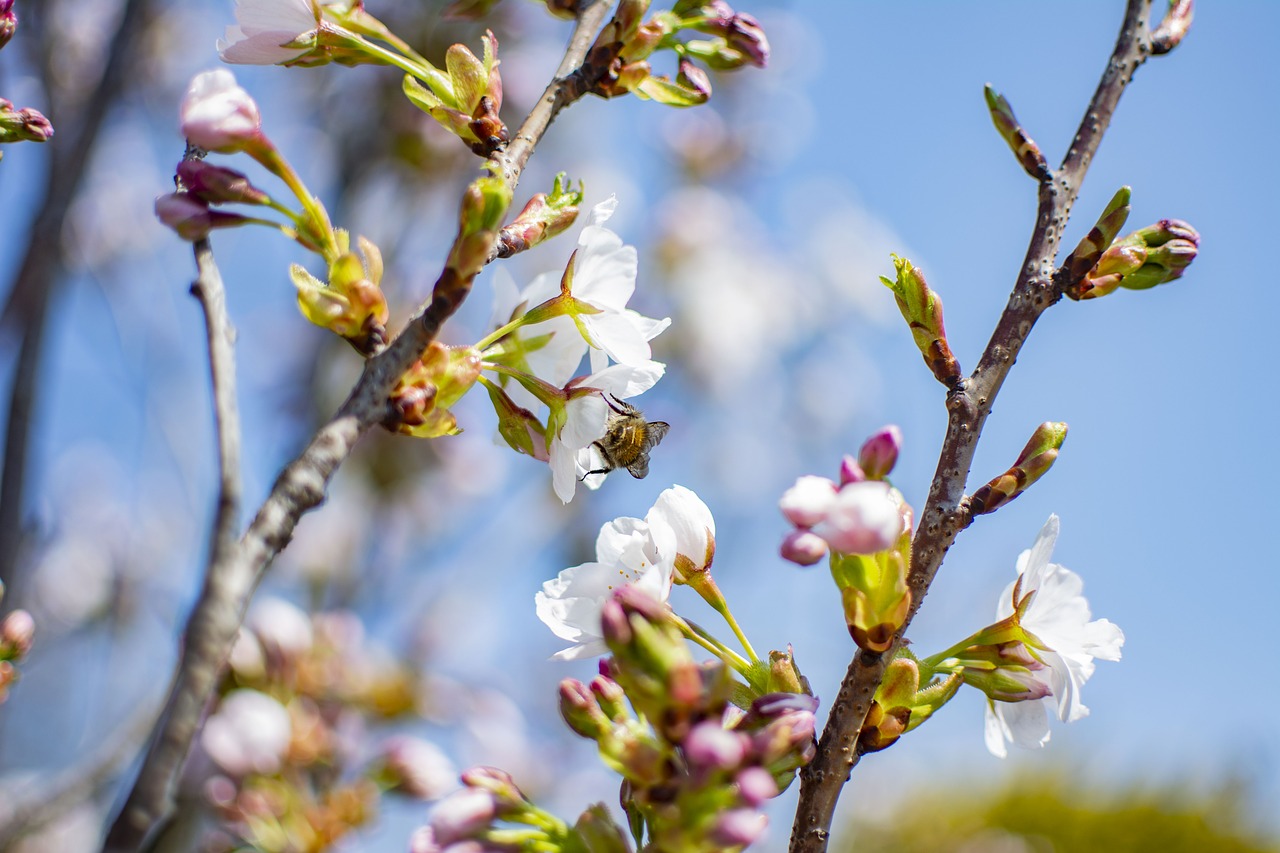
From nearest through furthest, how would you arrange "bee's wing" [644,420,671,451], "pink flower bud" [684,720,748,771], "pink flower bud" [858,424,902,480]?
"pink flower bud" [684,720,748,771] → "pink flower bud" [858,424,902,480] → "bee's wing" [644,420,671,451]

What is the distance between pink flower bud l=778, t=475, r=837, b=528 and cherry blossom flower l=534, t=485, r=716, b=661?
0.73 ft

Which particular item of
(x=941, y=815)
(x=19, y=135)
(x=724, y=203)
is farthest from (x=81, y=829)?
(x=941, y=815)

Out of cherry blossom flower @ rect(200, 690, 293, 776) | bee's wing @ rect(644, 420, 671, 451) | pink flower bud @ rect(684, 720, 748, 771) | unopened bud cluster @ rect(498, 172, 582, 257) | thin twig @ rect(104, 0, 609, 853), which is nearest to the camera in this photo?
thin twig @ rect(104, 0, 609, 853)

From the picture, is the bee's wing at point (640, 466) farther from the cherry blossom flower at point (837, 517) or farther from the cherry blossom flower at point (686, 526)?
the cherry blossom flower at point (837, 517)

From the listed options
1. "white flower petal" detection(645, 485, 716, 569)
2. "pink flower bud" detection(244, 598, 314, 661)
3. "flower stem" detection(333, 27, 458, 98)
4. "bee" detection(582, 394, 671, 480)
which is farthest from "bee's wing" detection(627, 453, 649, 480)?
"pink flower bud" detection(244, 598, 314, 661)

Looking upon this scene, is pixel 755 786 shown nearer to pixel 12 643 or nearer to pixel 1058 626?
pixel 1058 626

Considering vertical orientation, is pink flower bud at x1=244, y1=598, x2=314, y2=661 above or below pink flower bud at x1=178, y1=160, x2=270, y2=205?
below

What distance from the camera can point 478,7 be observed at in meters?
1.38

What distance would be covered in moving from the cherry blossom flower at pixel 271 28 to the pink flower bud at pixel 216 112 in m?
0.21

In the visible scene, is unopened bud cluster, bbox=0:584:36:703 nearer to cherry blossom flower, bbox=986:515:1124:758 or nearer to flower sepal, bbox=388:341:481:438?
flower sepal, bbox=388:341:481:438

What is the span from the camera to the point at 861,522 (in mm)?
839

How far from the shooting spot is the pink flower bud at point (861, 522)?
0.84 metres

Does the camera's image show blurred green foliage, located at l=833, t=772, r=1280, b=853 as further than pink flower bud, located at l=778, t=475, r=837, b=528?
Yes

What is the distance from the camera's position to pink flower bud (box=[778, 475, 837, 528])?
857 millimetres
